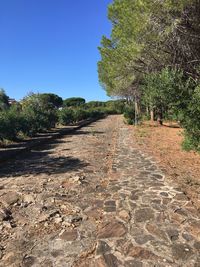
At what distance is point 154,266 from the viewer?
312cm

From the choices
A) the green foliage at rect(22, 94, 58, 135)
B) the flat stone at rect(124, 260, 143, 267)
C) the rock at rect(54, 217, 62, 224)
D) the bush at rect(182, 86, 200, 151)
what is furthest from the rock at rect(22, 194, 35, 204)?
the green foliage at rect(22, 94, 58, 135)

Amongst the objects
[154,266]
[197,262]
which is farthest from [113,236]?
[197,262]

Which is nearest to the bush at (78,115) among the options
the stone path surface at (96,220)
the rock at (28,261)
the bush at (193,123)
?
the stone path surface at (96,220)

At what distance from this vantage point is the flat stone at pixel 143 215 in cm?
438

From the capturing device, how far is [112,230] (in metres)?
4.05

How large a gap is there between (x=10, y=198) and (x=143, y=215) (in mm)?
2814

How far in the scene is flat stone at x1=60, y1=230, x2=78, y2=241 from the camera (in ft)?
12.8

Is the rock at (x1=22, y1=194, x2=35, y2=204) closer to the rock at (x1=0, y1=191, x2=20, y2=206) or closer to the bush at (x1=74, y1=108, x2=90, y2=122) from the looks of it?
the rock at (x1=0, y1=191, x2=20, y2=206)

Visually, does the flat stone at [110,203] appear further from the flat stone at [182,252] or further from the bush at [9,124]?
the bush at [9,124]

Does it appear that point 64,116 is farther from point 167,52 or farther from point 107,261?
point 107,261

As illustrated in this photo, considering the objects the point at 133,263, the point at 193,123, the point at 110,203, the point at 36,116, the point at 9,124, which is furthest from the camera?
the point at 36,116

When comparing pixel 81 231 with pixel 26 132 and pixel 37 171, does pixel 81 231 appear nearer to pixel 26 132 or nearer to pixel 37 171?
pixel 37 171

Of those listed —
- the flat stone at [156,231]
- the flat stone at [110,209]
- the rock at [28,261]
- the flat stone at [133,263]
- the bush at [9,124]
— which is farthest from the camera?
the bush at [9,124]

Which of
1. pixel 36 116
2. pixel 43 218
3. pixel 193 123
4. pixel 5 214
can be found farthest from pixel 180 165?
pixel 36 116
